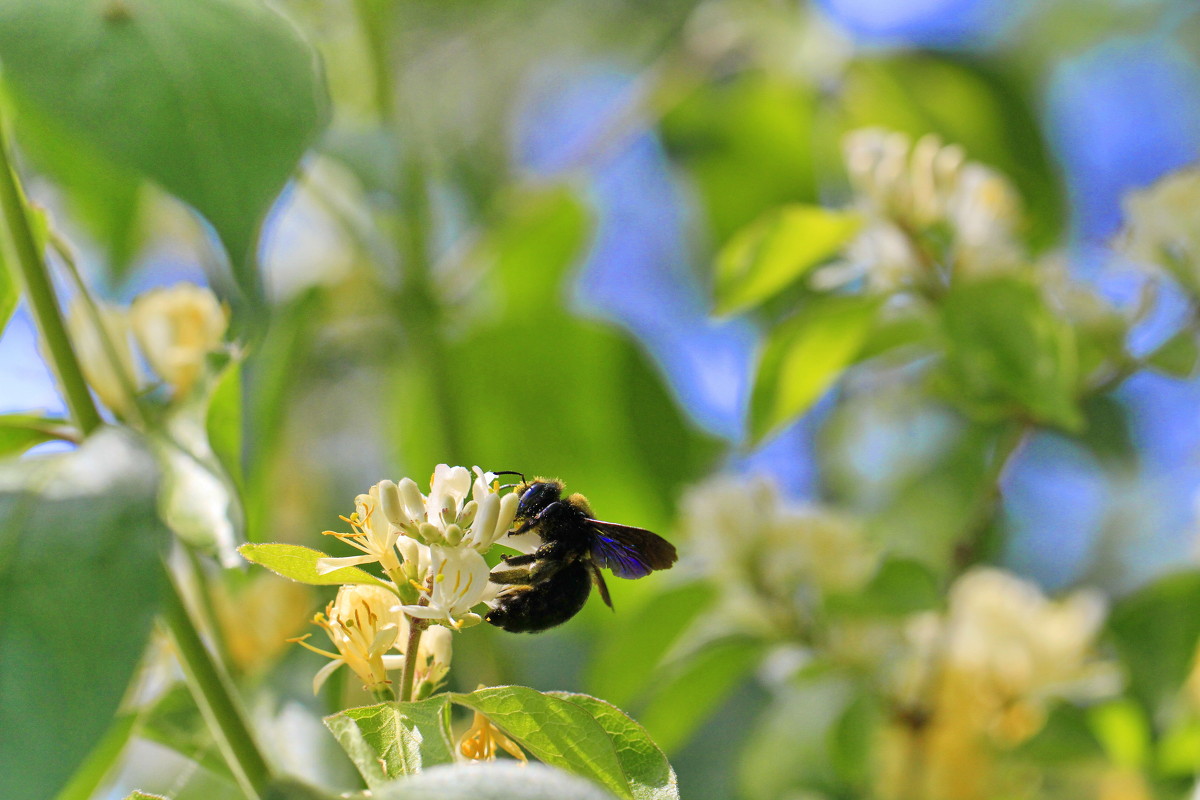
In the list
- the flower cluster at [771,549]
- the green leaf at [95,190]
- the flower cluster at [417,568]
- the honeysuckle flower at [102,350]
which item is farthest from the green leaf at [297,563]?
the flower cluster at [771,549]

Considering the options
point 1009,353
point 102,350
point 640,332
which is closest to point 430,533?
point 102,350

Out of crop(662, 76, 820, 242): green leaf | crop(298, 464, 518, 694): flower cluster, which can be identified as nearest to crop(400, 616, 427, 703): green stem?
crop(298, 464, 518, 694): flower cluster

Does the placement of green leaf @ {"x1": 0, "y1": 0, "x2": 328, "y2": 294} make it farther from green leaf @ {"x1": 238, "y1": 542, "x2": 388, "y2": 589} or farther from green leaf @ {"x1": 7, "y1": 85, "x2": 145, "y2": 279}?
green leaf @ {"x1": 7, "y1": 85, "x2": 145, "y2": 279}

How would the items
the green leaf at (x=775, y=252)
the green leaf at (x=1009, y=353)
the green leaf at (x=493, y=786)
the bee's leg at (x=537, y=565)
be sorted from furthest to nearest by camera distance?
the green leaf at (x=775, y=252) < the green leaf at (x=1009, y=353) < the bee's leg at (x=537, y=565) < the green leaf at (x=493, y=786)

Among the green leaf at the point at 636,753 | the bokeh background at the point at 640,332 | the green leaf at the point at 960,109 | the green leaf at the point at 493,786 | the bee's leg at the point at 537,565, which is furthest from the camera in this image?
the green leaf at the point at 960,109

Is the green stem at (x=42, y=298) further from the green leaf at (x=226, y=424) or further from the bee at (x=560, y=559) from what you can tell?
the bee at (x=560, y=559)

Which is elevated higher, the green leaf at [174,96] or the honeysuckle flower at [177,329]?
the green leaf at [174,96]

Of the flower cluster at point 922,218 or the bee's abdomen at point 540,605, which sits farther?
the flower cluster at point 922,218

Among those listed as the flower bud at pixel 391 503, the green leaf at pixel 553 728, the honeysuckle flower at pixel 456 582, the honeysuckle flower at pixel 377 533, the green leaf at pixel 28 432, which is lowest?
the green leaf at pixel 553 728
